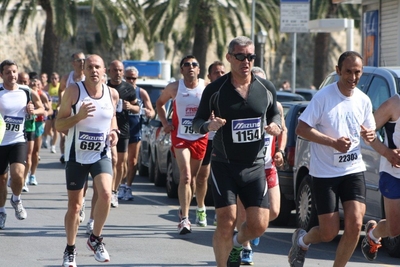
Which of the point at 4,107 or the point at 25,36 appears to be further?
the point at 25,36

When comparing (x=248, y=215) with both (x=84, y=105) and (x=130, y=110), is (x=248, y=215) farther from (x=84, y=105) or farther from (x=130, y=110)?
(x=130, y=110)

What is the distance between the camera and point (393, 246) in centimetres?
962

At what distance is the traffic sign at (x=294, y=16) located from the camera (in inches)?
786

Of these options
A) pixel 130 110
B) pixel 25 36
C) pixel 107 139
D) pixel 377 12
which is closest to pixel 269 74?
pixel 25 36

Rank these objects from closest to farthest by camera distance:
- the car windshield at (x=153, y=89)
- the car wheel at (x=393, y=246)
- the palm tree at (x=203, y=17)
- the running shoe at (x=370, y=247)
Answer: the running shoe at (x=370, y=247) < the car wheel at (x=393, y=246) < the car windshield at (x=153, y=89) < the palm tree at (x=203, y=17)

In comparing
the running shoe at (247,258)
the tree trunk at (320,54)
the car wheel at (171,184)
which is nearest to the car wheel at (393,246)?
the running shoe at (247,258)

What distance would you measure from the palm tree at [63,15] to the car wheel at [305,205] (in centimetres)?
2397

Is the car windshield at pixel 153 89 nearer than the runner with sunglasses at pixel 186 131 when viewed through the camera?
No

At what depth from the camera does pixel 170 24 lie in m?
35.2

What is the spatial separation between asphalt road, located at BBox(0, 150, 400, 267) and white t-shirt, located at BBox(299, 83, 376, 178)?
1.78 meters

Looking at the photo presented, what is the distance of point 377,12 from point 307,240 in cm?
1285

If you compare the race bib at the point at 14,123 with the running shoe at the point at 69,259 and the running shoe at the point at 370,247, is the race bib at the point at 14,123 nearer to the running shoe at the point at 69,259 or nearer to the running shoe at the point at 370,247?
the running shoe at the point at 69,259

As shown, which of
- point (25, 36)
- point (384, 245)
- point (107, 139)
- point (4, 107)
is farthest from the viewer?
point (25, 36)

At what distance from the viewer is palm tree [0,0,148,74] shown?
3388cm
